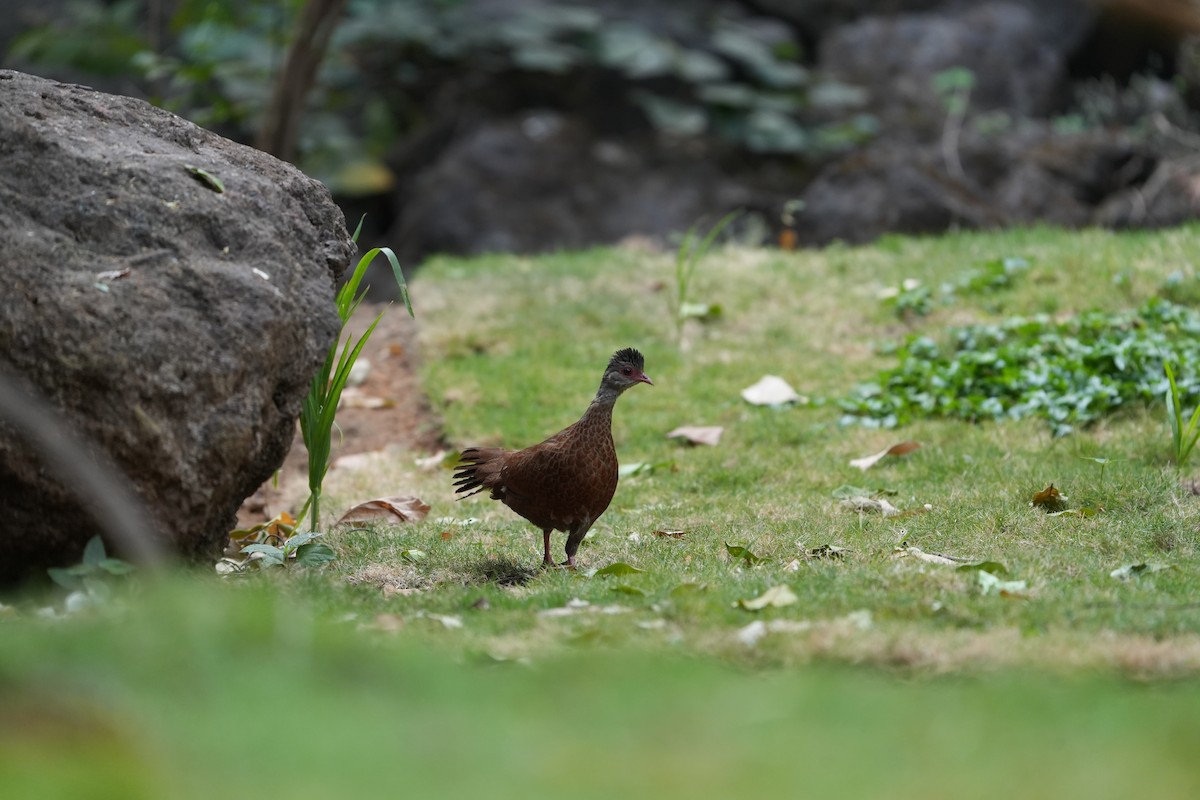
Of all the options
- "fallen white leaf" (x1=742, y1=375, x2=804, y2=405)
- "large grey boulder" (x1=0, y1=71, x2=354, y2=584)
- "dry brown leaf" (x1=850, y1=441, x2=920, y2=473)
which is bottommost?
"fallen white leaf" (x1=742, y1=375, x2=804, y2=405)

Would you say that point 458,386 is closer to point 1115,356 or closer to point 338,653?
point 1115,356

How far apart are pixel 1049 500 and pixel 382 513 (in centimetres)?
311

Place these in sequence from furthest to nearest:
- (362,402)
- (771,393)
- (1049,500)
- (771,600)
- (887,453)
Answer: (362,402) < (771,393) < (887,453) < (1049,500) < (771,600)

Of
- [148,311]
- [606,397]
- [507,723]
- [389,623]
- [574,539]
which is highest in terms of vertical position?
[148,311]

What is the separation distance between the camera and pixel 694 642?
12.3 feet

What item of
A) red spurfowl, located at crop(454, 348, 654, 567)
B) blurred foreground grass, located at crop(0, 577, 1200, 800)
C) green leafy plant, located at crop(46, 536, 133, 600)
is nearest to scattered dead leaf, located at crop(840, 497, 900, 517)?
red spurfowl, located at crop(454, 348, 654, 567)

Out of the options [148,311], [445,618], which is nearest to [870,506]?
[445,618]

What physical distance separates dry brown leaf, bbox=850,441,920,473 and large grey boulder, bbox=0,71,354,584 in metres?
3.11

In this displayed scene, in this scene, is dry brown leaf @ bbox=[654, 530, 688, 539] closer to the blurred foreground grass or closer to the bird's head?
the bird's head

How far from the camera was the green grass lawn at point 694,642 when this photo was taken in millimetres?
2631

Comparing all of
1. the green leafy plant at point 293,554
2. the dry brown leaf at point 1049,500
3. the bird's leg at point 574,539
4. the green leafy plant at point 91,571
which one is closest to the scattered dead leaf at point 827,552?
the bird's leg at point 574,539

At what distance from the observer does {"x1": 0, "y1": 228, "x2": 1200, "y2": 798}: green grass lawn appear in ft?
8.63

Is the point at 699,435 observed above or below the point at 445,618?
below

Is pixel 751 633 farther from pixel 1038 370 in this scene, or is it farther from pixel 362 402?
pixel 362 402
